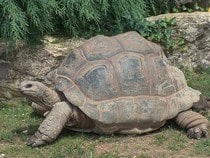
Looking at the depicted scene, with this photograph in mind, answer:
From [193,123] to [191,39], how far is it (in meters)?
2.39

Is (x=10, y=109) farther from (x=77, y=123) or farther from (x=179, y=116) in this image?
(x=179, y=116)

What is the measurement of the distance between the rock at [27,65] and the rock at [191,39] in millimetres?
1794

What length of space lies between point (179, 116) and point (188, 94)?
11.2 inches

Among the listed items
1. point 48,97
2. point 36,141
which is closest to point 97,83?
point 48,97

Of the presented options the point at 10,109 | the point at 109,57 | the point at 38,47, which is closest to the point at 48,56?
the point at 38,47

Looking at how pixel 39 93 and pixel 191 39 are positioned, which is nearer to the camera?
pixel 39 93

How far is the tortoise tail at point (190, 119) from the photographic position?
5.34m

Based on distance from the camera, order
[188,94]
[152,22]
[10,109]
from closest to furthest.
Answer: [188,94] < [10,109] < [152,22]

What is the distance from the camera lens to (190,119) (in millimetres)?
5363

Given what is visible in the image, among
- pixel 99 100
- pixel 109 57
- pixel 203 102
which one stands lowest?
pixel 203 102

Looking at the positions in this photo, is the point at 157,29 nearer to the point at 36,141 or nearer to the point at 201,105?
the point at 201,105

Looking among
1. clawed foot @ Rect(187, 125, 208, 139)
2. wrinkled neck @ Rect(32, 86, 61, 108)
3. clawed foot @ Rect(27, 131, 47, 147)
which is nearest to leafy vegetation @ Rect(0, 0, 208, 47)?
wrinkled neck @ Rect(32, 86, 61, 108)

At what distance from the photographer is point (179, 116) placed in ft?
18.0

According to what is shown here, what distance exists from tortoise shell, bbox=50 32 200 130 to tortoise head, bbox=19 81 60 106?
0.11 metres
